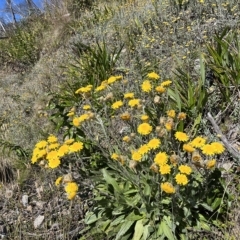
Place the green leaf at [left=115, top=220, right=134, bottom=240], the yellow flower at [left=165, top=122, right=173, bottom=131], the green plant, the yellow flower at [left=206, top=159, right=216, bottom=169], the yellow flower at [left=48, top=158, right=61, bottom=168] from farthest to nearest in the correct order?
the green plant
the green leaf at [left=115, top=220, right=134, bottom=240]
the yellow flower at [left=48, top=158, right=61, bottom=168]
the yellow flower at [left=165, top=122, right=173, bottom=131]
the yellow flower at [left=206, top=159, right=216, bottom=169]

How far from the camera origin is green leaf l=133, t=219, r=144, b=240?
206cm

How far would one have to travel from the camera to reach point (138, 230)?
2086 millimetres

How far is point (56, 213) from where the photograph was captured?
8.49ft

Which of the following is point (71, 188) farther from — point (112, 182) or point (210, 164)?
point (210, 164)

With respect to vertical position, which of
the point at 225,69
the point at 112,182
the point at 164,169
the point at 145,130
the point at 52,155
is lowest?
the point at 225,69

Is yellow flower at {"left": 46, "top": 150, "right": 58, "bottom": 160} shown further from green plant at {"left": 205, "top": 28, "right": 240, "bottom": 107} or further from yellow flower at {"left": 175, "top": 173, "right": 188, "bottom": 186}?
green plant at {"left": 205, "top": 28, "right": 240, "bottom": 107}

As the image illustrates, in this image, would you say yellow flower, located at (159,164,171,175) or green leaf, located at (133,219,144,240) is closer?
yellow flower, located at (159,164,171,175)

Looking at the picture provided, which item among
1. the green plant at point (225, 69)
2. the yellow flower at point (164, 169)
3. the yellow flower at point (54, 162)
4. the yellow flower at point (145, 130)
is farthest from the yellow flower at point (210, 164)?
the green plant at point (225, 69)

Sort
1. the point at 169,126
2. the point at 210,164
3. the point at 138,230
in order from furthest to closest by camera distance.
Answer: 1. the point at 138,230
2. the point at 169,126
3. the point at 210,164

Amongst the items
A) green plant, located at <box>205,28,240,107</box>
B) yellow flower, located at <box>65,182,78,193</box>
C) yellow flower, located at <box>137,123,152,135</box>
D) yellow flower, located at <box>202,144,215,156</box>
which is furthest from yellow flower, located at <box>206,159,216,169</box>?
green plant, located at <box>205,28,240,107</box>

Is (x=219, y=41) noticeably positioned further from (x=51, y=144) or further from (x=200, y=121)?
(x=51, y=144)

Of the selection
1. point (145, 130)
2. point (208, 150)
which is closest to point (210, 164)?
point (208, 150)

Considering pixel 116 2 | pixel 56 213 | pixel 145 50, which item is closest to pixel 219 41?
pixel 145 50

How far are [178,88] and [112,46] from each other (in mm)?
2507
